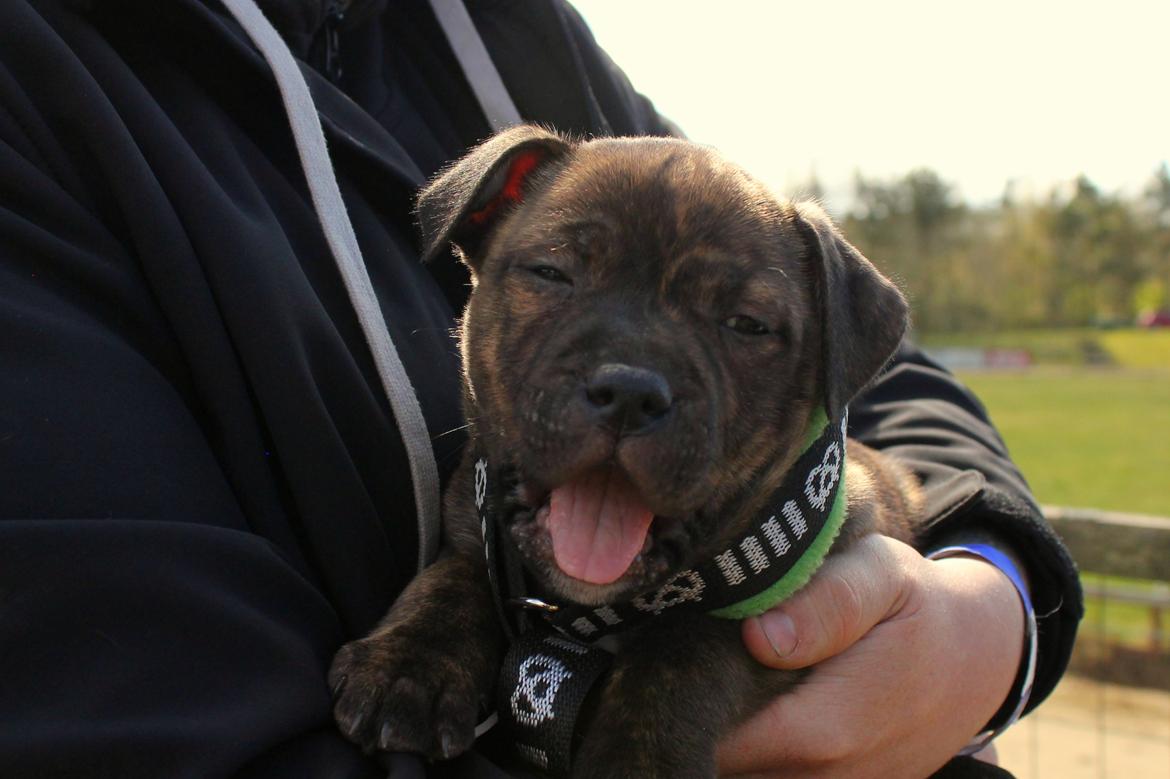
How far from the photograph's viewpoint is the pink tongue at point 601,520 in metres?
2.17

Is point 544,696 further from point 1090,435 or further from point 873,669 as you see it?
point 1090,435

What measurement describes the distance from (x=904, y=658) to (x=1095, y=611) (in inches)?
294

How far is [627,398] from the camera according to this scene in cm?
208

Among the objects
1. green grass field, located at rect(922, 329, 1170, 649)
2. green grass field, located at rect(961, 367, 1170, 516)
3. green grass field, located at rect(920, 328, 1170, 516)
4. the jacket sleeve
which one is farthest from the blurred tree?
the jacket sleeve

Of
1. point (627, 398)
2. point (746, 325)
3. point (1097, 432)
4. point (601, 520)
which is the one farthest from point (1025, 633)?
point (1097, 432)

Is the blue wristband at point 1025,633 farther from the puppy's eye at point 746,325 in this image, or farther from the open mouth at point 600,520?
the open mouth at point 600,520

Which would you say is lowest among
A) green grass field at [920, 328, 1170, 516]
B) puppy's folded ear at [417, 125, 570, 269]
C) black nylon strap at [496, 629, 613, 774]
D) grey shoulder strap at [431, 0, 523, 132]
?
green grass field at [920, 328, 1170, 516]

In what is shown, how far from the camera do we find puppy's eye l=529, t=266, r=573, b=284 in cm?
250

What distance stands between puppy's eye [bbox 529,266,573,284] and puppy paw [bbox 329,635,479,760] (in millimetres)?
934

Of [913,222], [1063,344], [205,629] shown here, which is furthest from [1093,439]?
[913,222]

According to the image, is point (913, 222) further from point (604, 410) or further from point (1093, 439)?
point (604, 410)

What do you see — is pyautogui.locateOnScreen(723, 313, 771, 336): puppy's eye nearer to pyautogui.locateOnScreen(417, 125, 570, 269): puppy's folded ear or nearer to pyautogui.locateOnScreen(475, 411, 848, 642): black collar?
pyautogui.locateOnScreen(475, 411, 848, 642): black collar

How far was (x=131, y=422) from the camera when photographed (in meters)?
1.66

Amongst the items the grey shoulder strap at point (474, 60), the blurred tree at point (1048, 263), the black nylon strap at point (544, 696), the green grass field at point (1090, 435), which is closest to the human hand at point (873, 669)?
the black nylon strap at point (544, 696)
